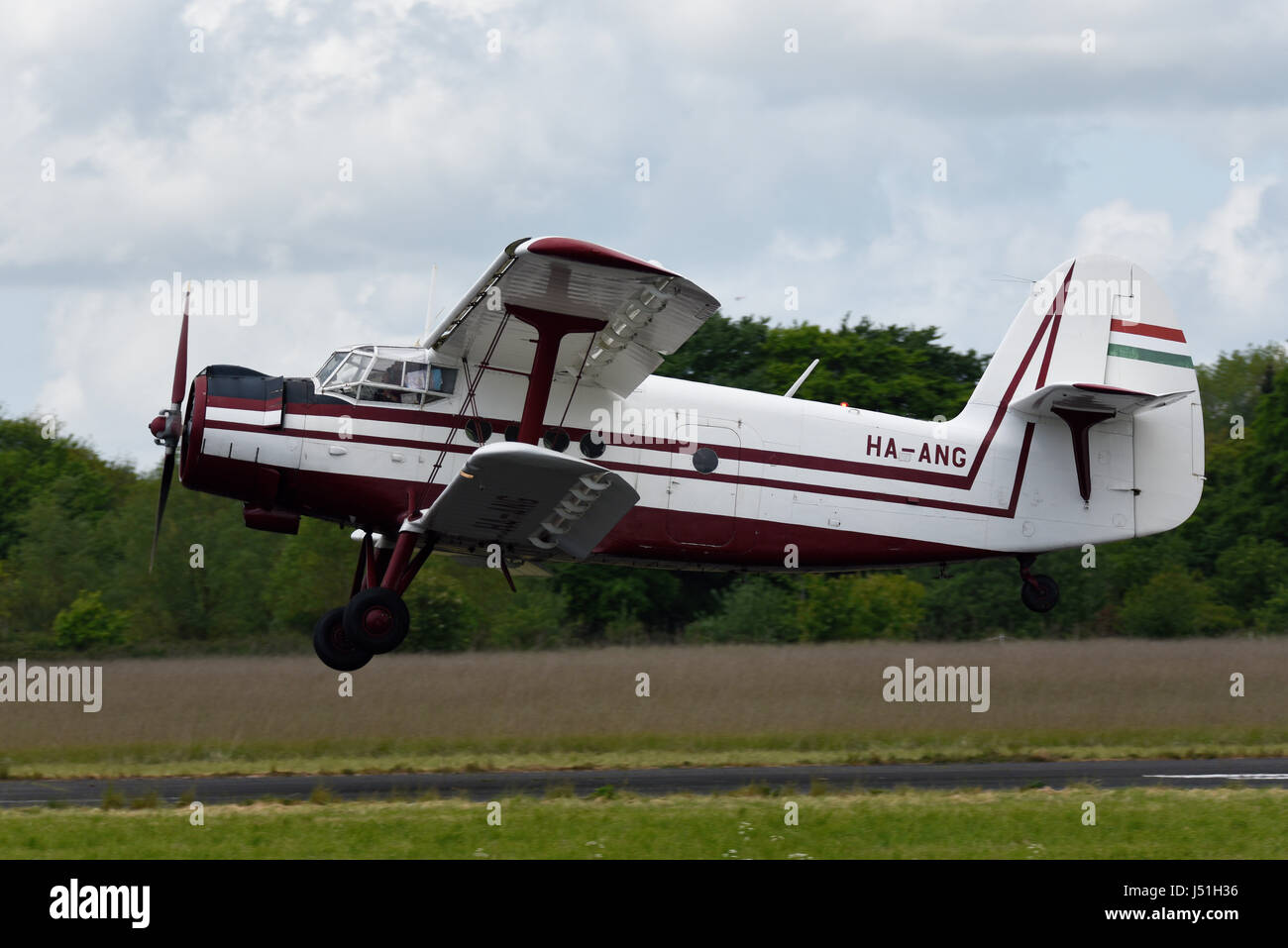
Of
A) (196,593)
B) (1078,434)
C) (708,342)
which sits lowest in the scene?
(196,593)

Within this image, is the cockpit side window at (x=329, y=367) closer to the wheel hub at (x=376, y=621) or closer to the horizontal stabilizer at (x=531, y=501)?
the horizontal stabilizer at (x=531, y=501)

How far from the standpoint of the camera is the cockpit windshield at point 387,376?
45.2ft

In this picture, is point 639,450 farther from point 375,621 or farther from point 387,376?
point 375,621

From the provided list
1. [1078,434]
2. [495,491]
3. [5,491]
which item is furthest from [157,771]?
[5,491]

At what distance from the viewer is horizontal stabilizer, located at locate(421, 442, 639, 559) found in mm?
12211

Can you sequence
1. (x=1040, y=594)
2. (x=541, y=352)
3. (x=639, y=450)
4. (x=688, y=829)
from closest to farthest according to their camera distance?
(x=688, y=829)
(x=541, y=352)
(x=639, y=450)
(x=1040, y=594)

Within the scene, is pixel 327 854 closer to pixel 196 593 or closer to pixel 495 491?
pixel 495 491

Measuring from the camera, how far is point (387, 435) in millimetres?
13734

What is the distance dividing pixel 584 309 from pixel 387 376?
2179 millimetres

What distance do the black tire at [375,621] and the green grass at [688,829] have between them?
1568 millimetres

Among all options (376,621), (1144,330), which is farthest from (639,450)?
(1144,330)

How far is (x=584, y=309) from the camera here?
12852mm

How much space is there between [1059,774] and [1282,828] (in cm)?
397

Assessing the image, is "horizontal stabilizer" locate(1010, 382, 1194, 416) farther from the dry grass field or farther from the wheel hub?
the wheel hub
